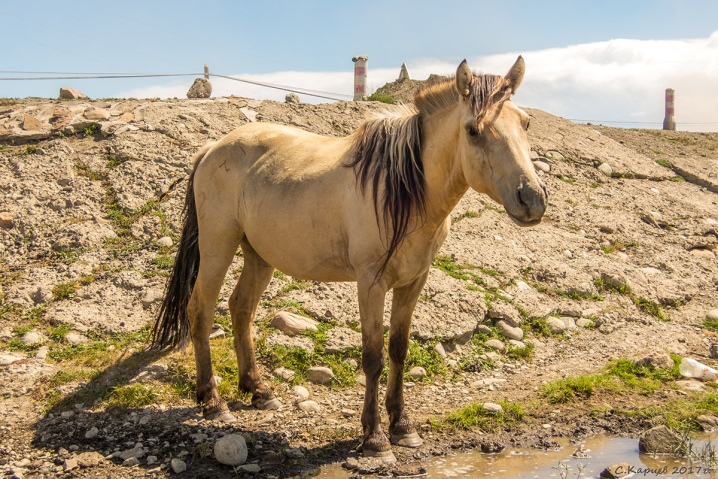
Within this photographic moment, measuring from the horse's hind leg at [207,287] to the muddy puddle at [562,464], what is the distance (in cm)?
148

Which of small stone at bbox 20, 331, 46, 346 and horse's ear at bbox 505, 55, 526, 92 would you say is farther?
small stone at bbox 20, 331, 46, 346

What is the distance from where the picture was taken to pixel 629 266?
29.7 ft

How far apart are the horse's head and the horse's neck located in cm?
→ 14

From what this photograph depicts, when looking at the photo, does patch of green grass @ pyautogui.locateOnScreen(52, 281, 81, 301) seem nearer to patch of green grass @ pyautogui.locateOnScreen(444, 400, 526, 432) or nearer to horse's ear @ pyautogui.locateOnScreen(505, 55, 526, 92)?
patch of green grass @ pyautogui.locateOnScreen(444, 400, 526, 432)

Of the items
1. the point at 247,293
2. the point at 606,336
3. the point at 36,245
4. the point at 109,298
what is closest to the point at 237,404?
the point at 247,293

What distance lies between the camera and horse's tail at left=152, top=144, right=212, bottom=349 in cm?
613

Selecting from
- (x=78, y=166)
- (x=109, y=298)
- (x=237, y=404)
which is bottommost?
(x=237, y=404)

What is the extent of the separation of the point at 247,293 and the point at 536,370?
2771mm

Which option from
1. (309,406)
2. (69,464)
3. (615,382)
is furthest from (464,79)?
(69,464)

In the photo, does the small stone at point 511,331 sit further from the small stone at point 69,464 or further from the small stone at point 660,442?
the small stone at point 69,464

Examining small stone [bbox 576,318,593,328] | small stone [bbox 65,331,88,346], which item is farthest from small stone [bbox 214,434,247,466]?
small stone [bbox 576,318,593,328]

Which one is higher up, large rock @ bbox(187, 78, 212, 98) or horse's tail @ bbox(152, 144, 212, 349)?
large rock @ bbox(187, 78, 212, 98)

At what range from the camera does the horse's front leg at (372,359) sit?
4.79m

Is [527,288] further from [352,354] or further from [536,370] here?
[352,354]
